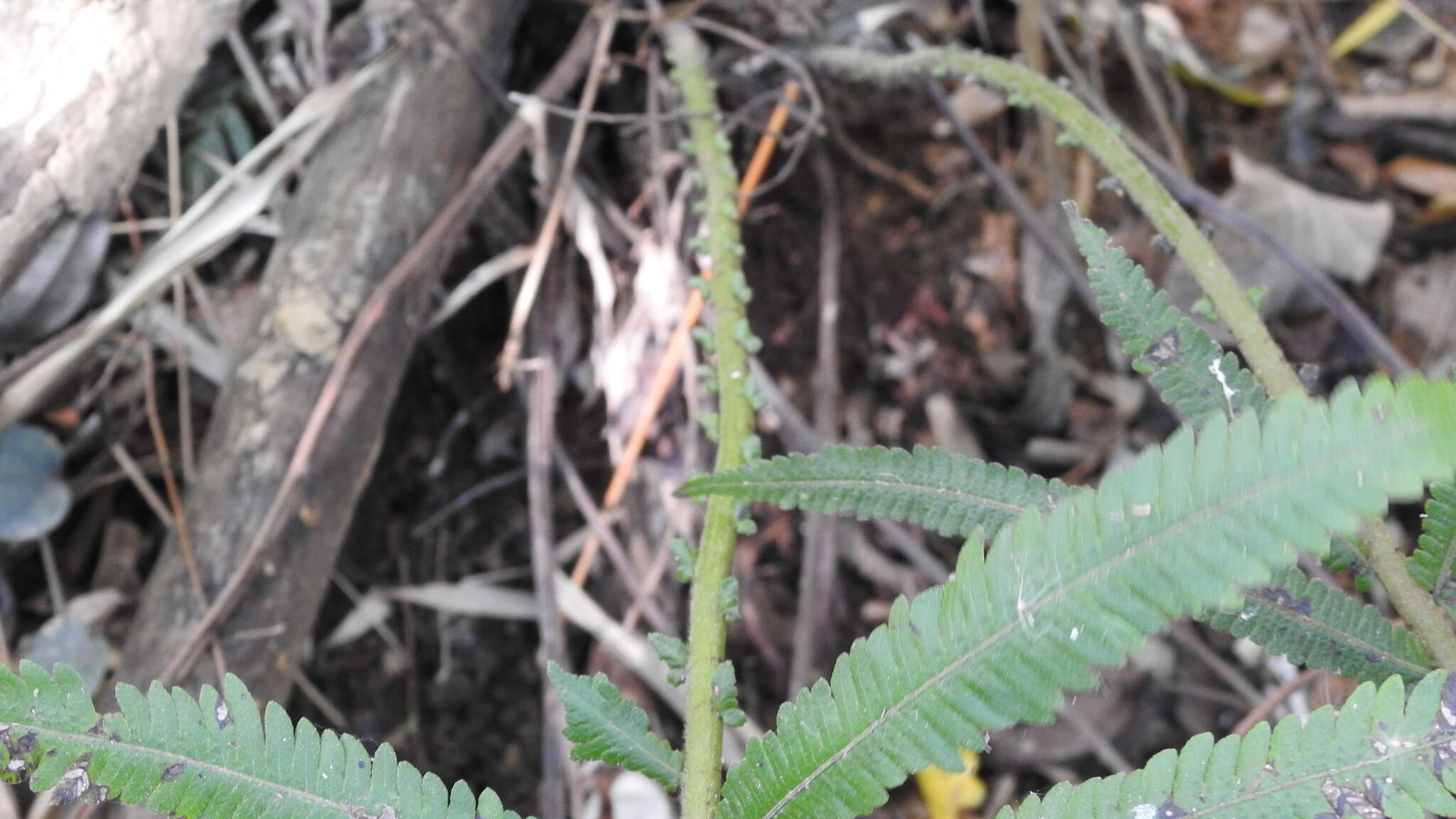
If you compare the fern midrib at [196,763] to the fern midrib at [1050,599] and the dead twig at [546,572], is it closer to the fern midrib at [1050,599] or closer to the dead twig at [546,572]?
the fern midrib at [1050,599]

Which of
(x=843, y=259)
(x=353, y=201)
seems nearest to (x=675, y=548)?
(x=353, y=201)

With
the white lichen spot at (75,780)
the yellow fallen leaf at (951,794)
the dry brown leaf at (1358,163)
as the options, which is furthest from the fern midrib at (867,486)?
the dry brown leaf at (1358,163)

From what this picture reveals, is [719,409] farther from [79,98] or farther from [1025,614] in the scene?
[79,98]

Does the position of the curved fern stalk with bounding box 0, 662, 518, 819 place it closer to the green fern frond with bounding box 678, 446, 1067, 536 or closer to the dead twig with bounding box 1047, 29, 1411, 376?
the green fern frond with bounding box 678, 446, 1067, 536

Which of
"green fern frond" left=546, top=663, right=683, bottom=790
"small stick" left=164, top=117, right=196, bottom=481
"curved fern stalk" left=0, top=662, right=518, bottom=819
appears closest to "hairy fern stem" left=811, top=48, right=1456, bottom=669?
"green fern frond" left=546, top=663, right=683, bottom=790

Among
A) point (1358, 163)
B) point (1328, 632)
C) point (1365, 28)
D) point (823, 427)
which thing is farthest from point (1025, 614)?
point (1365, 28)
